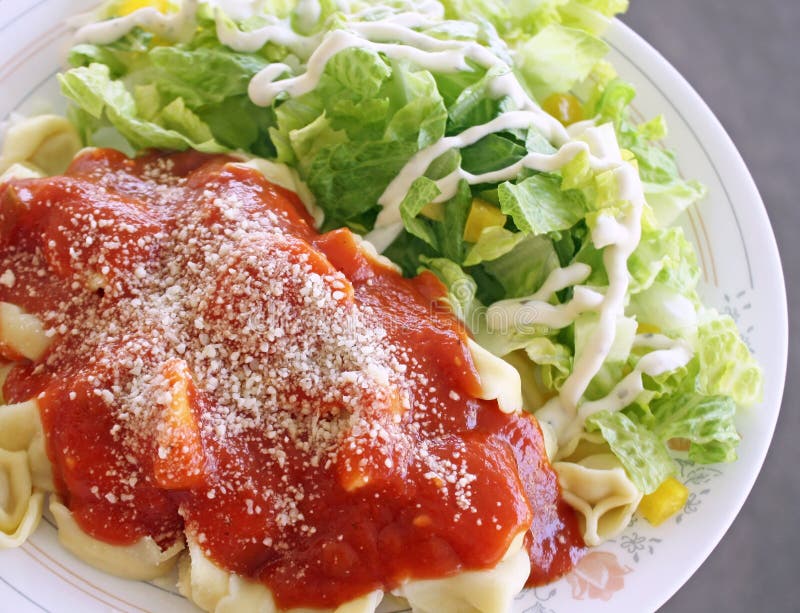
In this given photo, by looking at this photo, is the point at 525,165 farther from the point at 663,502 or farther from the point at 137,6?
the point at 137,6

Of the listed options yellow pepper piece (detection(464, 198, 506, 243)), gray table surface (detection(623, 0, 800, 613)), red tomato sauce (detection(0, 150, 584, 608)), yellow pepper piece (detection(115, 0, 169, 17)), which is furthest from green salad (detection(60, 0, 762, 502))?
gray table surface (detection(623, 0, 800, 613))

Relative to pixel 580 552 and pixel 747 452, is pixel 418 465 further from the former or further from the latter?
pixel 747 452

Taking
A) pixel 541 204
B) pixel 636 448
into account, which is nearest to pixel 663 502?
pixel 636 448

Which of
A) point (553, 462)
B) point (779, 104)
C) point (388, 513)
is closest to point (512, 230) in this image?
point (553, 462)

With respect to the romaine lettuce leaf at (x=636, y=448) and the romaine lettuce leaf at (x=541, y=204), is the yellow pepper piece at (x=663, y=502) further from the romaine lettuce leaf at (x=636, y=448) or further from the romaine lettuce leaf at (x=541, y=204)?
the romaine lettuce leaf at (x=541, y=204)

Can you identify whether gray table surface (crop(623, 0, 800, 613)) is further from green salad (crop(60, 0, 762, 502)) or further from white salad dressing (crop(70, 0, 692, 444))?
white salad dressing (crop(70, 0, 692, 444))
